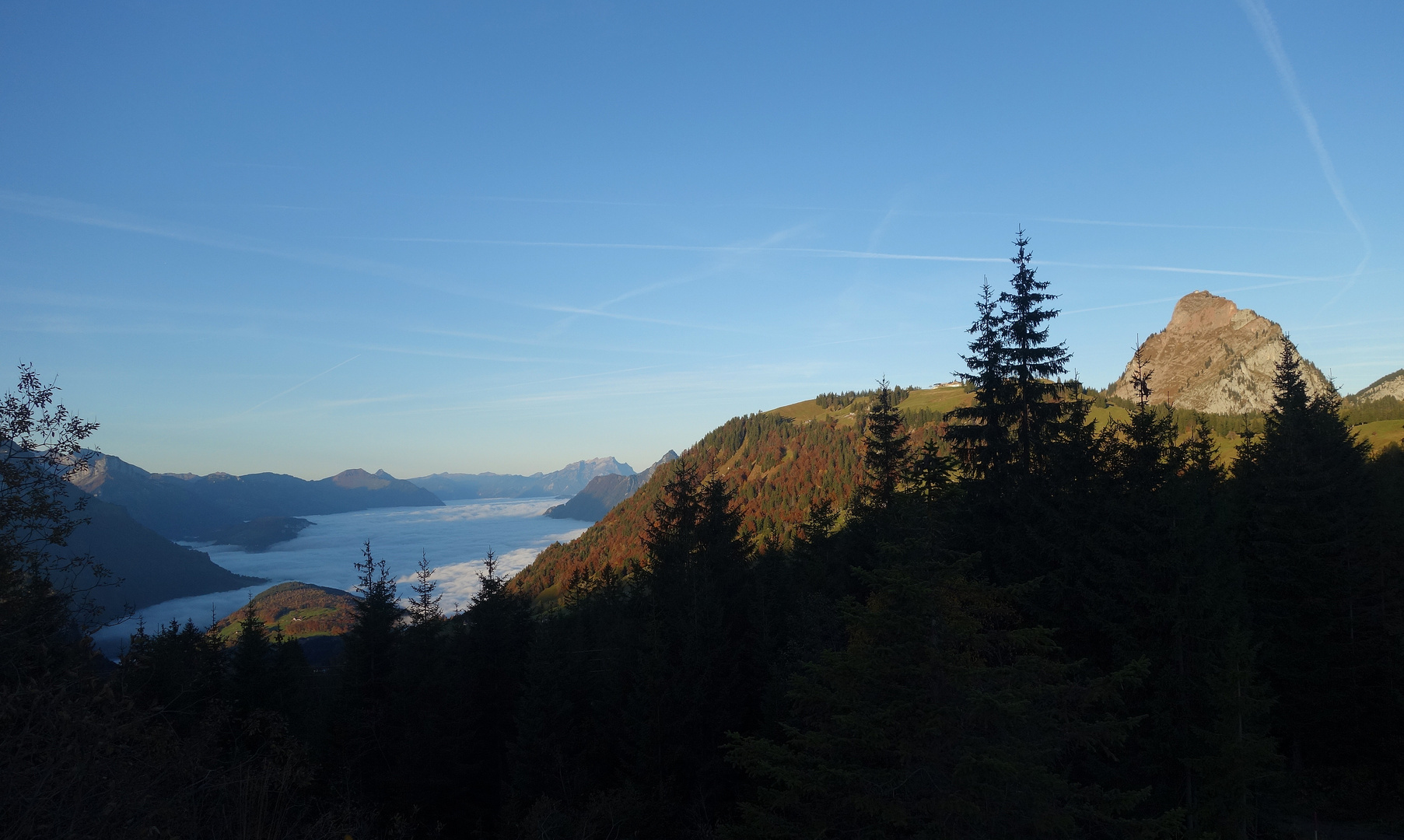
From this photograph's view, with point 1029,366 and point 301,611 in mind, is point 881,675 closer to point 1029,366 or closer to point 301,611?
point 1029,366

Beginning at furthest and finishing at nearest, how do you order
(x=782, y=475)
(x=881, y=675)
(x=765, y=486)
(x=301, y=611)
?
1. (x=301, y=611)
2. (x=782, y=475)
3. (x=765, y=486)
4. (x=881, y=675)

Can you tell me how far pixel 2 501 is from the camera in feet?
37.9

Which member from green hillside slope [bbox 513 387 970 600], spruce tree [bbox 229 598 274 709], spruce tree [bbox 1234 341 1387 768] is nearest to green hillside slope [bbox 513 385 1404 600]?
green hillside slope [bbox 513 387 970 600]

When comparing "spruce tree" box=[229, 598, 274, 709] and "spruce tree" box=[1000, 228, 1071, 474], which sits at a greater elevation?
"spruce tree" box=[1000, 228, 1071, 474]

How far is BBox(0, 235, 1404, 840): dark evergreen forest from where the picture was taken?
8633 millimetres

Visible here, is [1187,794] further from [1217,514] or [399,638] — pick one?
[399,638]

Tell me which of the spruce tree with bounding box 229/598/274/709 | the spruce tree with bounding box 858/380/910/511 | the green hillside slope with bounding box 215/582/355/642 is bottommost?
the green hillside slope with bounding box 215/582/355/642

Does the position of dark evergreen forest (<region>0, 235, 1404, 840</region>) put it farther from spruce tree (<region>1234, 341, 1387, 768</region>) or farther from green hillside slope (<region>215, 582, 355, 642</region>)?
green hillside slope (<region>215, 582, 355, 642</region>)

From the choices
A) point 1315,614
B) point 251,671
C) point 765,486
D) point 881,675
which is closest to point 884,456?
point 1315,614

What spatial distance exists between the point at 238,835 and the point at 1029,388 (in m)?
24.6

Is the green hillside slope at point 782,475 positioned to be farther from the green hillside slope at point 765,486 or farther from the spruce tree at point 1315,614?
the spruce tree at point 1315,614

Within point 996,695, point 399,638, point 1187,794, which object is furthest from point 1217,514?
point 399,638

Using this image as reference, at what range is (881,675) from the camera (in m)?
9.67

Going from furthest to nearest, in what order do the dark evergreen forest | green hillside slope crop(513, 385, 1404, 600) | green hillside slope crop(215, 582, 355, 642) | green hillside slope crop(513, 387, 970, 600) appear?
green hillside slope crop(215, 582, 355, 642)
green hillside slope crop(513, 387, 970, 600)
green hillside slope crop(513, 385, 1404, 600)
the dark evergreen forest
